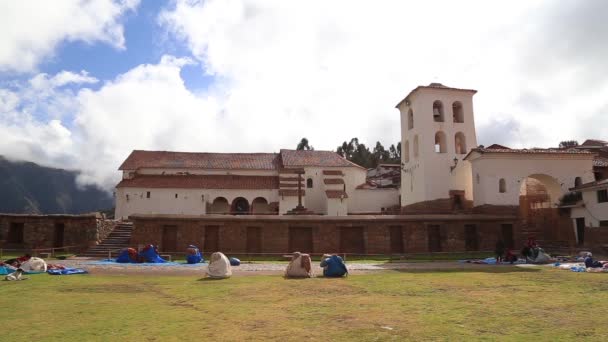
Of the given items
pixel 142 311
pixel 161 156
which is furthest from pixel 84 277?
pixel 161 156

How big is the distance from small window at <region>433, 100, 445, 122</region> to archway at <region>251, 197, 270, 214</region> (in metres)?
17.0

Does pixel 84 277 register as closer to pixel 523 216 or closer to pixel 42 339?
pixel 42 339

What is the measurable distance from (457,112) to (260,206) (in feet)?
63.8

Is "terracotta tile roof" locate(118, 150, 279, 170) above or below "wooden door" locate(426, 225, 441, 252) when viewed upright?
above

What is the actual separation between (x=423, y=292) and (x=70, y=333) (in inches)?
317

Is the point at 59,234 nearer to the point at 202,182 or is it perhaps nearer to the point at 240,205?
the point at 202,182

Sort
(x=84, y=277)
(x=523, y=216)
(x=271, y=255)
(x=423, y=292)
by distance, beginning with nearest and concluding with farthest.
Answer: (x=423, y=292) → (x=84, y=277) → (x=271, y=255) → (x=523, y=216)

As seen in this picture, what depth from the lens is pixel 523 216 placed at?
29922mm

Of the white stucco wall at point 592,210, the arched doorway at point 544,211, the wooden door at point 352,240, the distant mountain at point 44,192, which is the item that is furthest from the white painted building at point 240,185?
the distant mountain at point 44,192

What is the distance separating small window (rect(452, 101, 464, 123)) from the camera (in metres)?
33.9

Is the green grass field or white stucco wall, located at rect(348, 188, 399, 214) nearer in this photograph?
the green grass field

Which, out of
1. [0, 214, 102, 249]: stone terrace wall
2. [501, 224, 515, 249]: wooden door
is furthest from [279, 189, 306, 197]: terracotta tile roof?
[501, 224, 515, 249]: wooden door

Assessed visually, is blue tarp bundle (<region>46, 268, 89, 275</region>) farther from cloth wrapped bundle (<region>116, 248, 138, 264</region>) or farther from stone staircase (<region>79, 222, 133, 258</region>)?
stone staircase (<region>79, 222, 133, 258</region>)

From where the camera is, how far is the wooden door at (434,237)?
25344 mm
